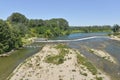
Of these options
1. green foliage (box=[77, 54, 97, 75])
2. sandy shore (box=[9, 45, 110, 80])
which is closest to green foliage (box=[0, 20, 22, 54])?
sandy shore (box=[9, 45, 110, 80])

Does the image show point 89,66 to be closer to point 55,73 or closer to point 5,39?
point 55,73

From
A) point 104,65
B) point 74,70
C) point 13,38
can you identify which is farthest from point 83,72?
point 13,38

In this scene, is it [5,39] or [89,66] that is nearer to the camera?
[89,66]

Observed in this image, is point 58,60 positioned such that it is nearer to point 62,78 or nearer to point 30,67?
point 30,67

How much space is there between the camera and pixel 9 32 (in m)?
61.7

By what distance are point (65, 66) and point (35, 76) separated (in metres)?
7.91

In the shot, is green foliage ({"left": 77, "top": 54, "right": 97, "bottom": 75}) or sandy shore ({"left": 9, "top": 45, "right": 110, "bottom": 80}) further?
green foliage ({"left": 77, "top": 54, "right": 97, "bottom": 75})

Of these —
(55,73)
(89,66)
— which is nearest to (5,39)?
(89,66)

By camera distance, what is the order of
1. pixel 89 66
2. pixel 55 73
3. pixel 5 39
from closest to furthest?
pixel 55 73 → pixel 89 66 → pixel 5 39

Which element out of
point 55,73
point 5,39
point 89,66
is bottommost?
point 89,66

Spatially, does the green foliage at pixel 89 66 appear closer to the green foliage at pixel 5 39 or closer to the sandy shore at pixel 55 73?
the sandy shore at pixel 55 73

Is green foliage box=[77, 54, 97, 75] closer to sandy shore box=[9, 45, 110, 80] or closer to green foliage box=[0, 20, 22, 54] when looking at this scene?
sandy shore box=[9, 45, 110, 80]

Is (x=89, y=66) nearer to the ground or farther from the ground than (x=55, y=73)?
nearer to the ground

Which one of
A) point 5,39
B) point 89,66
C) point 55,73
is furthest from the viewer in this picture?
point 5,39
